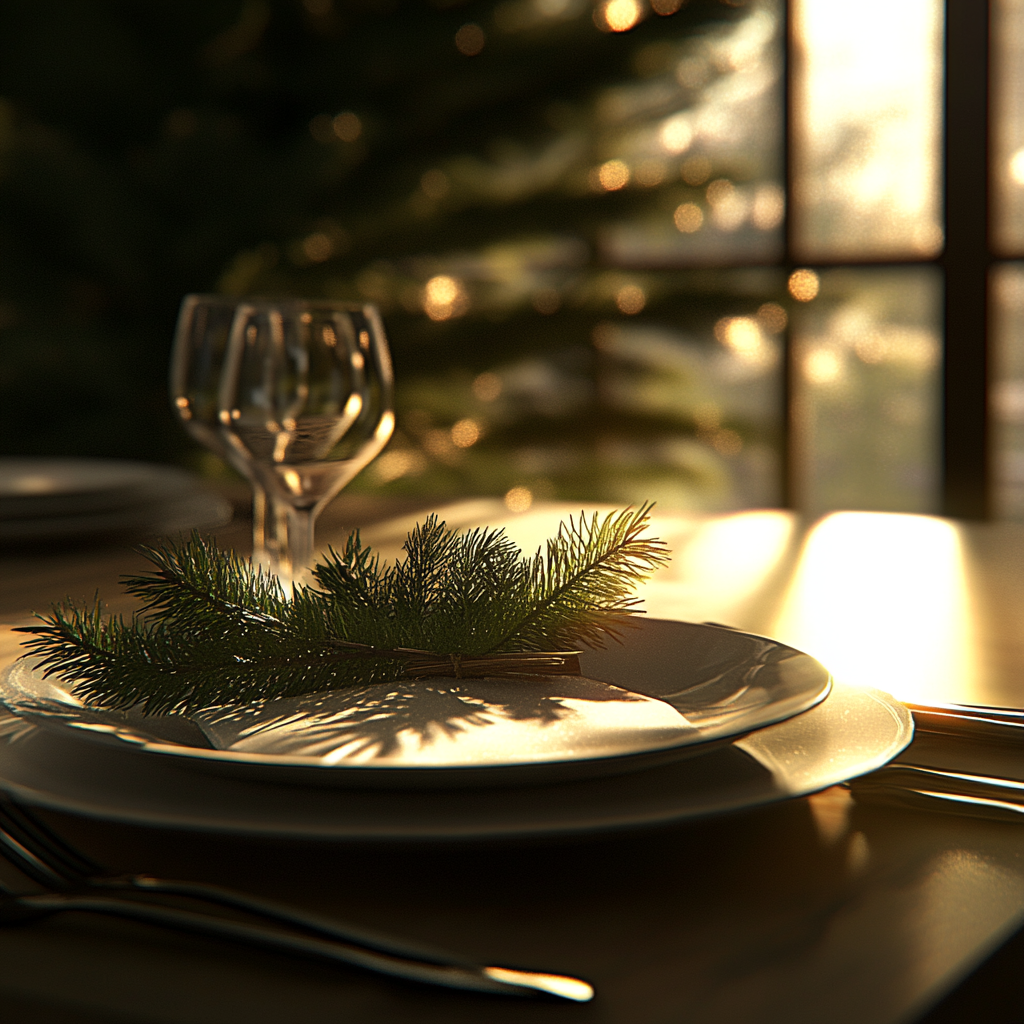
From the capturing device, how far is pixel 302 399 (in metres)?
0.49

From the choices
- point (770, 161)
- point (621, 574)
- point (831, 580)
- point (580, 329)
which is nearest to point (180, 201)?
point (580, 329)

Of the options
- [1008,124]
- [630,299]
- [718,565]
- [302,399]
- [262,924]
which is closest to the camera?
[262,924]

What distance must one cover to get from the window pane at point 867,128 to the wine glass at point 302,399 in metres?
2.08

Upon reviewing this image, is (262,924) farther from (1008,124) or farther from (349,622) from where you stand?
(1008,124)

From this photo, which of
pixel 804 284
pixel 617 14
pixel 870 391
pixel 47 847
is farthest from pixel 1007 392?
pixel 47 847

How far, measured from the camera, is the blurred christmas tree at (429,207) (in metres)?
2.33

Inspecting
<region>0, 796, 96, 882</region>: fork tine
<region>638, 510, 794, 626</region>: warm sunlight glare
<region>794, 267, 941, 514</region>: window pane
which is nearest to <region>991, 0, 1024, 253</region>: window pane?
<region>794, 267, 941, 514</region>: window pane

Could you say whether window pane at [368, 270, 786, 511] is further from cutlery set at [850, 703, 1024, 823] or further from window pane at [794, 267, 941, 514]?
cutlery set at [850, 703, 1024, 823]

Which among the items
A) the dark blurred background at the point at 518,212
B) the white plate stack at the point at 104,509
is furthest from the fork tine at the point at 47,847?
the dark blurred background at the point at 518,212

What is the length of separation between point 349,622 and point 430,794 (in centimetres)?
7

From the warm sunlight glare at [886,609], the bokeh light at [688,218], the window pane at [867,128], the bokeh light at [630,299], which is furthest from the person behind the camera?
the bokeh light at [688,218]

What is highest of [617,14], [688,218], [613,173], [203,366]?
[617,14]

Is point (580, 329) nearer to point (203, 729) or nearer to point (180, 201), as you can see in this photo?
point (180, 201)

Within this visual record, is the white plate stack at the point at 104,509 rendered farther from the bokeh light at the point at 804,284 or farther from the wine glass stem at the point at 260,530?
the bokeh light at the point at 804,284
